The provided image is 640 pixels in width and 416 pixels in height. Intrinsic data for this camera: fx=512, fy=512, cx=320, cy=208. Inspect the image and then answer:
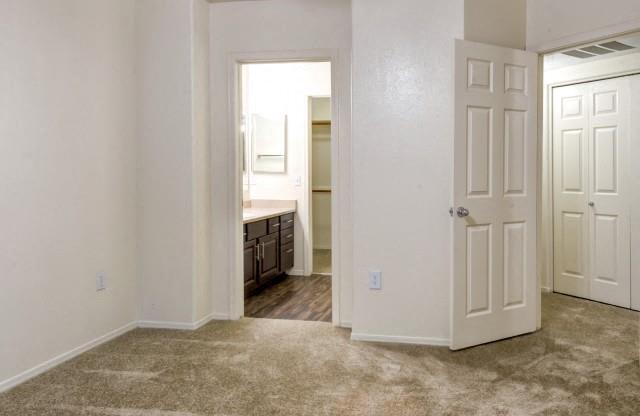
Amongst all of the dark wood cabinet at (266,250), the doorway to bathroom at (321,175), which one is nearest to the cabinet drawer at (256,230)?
the dark wood cabinet at (266,250)

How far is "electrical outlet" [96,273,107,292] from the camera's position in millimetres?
3331

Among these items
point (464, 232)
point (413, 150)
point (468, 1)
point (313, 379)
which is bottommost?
point (313, 379)

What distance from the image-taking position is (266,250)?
5.05m

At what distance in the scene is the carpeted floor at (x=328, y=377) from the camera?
242 cm

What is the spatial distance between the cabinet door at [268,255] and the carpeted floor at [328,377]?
132 cm

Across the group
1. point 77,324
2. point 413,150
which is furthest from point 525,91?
point 77,324

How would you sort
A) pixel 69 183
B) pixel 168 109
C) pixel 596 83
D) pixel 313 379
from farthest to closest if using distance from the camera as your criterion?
pixel 596 83
pixel 168 109
pixel 69 183
pixel 313 379

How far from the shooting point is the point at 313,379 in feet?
9.04

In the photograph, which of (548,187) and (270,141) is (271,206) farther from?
(548,187)

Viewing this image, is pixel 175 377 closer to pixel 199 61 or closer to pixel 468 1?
pixel 199 61

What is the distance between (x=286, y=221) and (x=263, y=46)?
7.35 feet

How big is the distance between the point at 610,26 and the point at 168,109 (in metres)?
2.94

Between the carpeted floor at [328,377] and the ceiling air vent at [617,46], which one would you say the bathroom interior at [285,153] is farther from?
the ceiling air vent at [617,46]

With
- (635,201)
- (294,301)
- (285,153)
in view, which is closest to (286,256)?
(294,301)
